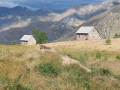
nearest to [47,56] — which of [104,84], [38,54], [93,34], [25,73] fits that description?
[38,54]

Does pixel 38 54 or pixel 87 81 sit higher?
pixel 38 54

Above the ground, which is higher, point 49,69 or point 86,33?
point 86,33

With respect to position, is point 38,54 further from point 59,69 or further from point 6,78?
point 6,78

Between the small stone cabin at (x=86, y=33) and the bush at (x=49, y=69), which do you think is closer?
the bush at (x=49, y=69)

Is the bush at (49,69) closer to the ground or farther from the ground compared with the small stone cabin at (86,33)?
closer to the ground

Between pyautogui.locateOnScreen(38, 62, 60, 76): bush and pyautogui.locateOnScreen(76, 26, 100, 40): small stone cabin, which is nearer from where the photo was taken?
pyautogui.locateOnScreen(38, 62, 60, 76): bush

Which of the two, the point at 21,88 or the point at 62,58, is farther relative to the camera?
Result: the point at 62,58

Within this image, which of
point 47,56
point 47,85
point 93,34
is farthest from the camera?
point 93,34

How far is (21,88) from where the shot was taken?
29.6 feet

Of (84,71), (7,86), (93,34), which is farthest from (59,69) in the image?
(93,34)

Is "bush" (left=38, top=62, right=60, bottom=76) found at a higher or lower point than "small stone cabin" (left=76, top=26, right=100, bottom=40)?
lower

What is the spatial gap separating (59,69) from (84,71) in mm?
1790

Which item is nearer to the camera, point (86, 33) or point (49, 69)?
point (49, 69)

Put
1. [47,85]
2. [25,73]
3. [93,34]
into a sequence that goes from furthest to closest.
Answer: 1. [93,34]
2. [25,73]
3. [47,85]
